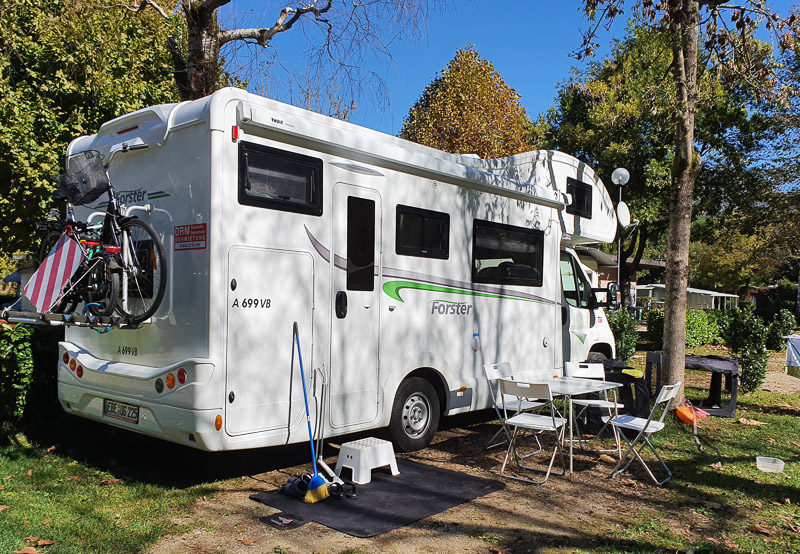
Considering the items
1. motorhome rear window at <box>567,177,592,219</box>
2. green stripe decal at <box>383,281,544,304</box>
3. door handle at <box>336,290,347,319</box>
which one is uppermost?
motorhome rear window at <box>567,177,592,219</box>

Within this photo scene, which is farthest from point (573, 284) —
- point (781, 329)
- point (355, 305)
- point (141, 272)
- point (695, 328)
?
point (695, 328)

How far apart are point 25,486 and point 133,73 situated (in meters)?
8.78

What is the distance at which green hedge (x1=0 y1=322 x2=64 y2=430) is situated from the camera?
6082mm

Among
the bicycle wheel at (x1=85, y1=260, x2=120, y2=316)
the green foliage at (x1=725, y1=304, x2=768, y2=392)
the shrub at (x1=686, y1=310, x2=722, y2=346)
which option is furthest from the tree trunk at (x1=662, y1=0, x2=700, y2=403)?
the shrub at (x1=686, y1=310, x2=722, y2=346)

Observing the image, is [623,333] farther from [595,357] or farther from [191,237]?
[191,237]

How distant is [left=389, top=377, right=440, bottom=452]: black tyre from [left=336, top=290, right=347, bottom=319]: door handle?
3.52 ft

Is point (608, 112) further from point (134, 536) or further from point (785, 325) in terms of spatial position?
point (134, 536)

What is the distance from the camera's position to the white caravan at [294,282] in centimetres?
473

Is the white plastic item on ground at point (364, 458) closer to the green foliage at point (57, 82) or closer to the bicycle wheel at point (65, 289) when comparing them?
the bicycle wheel at point (65, 289)

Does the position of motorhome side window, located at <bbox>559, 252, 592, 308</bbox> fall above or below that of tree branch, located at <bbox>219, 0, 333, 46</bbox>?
below

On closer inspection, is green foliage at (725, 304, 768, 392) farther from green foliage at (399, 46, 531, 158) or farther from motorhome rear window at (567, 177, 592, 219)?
green foliage at (399, 46, 531, 158)

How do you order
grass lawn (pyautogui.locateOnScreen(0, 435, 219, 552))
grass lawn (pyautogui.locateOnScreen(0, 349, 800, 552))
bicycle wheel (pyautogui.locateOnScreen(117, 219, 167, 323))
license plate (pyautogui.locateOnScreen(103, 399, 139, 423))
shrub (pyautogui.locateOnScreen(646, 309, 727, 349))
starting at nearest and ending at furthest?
grass lawn (pyautogui.locateOnScreen(0, 435, 219, 552))
grass lawn (pyautogui.locateOnScreen(0, 349, 800, 552))
bicycle wheel (pyautogui.locateOnScreen(117, 219, 167, 323))
license plate (pyautogui.locateOnScreen(103, 399, 139, 423))
shrub (pyautogui.locateOnScreen(646, 309, 727, 349))

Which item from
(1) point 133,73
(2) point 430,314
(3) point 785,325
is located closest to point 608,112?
(3) point 785,325

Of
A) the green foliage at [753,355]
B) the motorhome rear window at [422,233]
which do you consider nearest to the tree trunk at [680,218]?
the green foliage at [753,355]
